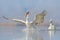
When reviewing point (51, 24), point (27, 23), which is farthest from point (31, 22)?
point (51, 24)

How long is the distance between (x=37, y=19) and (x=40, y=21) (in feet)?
0.45

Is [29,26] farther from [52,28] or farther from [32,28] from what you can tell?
[52,28]

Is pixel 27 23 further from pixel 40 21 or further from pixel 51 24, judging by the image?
pixel 51 24

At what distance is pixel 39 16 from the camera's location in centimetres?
1029

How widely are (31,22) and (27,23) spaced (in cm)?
20

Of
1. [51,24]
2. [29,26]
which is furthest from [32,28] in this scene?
[51,24]

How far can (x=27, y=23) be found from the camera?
1047 cm

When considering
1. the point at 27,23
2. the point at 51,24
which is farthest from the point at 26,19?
the point at 51,24

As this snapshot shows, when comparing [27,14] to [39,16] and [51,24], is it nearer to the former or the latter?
[39,16]

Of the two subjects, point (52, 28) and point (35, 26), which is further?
point (52, 28)

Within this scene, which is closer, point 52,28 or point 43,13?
point 43,13

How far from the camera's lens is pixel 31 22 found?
10.6m

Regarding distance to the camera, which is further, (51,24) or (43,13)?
(51,24)

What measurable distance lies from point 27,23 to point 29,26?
0.14 m
